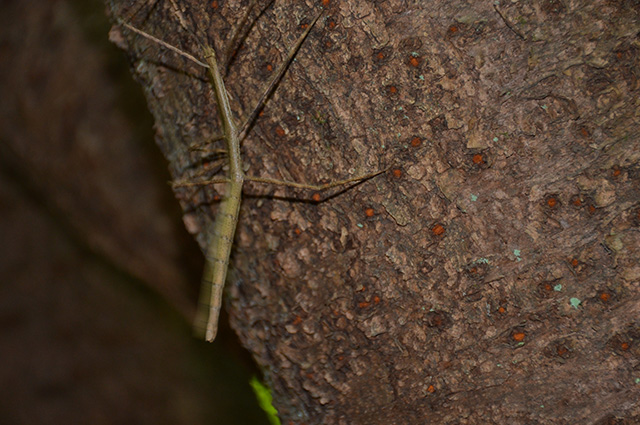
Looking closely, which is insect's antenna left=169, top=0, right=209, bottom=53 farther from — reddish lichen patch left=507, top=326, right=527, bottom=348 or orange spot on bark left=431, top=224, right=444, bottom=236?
reddish lichen patch left=507, top=326, right=527, bottom=348

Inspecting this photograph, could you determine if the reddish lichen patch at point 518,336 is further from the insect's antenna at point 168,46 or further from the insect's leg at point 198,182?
the insect's antenna at point 168,46

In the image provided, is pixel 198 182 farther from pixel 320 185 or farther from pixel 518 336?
pixel 518 336

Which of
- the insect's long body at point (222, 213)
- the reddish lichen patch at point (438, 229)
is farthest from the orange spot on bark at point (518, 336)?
the insect's long body at point (222, 213)

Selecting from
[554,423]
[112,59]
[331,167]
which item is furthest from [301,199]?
[112,59]

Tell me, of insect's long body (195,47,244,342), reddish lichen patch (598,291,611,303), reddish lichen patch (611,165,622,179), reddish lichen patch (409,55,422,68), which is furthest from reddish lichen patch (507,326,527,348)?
insect's long body (195,47,244,342)

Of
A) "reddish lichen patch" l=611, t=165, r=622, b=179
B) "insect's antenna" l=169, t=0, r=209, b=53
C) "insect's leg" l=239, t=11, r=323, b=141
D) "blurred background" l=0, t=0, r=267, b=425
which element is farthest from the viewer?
"blurred background" l=0, t=0, r=267, b=425

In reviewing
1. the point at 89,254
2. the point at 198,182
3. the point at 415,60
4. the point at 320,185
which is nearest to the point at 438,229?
the point at 320,185
